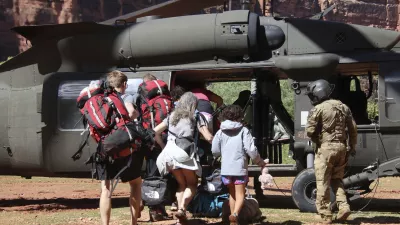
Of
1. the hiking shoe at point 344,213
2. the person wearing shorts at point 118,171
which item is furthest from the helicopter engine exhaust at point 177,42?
the person wearing shorts at point 118,171

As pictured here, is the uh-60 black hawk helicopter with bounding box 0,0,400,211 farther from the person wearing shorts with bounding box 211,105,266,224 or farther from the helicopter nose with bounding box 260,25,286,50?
the person wearing shorts with bounding box 211,105,266,224

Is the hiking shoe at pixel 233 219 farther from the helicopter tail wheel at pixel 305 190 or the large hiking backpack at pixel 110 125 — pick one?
the helicopter tail wheel at pixel 305 190

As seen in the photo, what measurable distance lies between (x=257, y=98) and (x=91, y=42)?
258cm

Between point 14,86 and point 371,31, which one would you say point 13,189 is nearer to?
point 14,86

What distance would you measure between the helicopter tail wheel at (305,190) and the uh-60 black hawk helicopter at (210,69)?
0.01 metres

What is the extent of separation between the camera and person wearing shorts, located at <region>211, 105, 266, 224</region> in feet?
30.4

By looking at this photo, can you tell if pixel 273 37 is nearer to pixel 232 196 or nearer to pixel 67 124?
Answer: pixel 232 196

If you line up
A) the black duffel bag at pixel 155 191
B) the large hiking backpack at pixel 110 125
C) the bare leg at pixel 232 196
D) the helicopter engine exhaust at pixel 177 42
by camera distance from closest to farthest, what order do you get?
1. the large hiking backpack at pixel 110 125
2. the bare leg at pixel 232 196
3. the black duffel bag at pixel 155 191
4. the helicopter engine exhaust at pixel 177 42

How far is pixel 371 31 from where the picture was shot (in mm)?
11547

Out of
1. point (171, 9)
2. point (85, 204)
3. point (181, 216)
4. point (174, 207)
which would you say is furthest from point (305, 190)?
point (85, 204)

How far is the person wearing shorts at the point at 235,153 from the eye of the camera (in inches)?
364

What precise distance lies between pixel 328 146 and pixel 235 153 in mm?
1154

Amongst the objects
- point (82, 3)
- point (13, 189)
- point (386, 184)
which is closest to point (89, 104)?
point (13, 189)

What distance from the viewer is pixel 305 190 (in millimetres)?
11148
